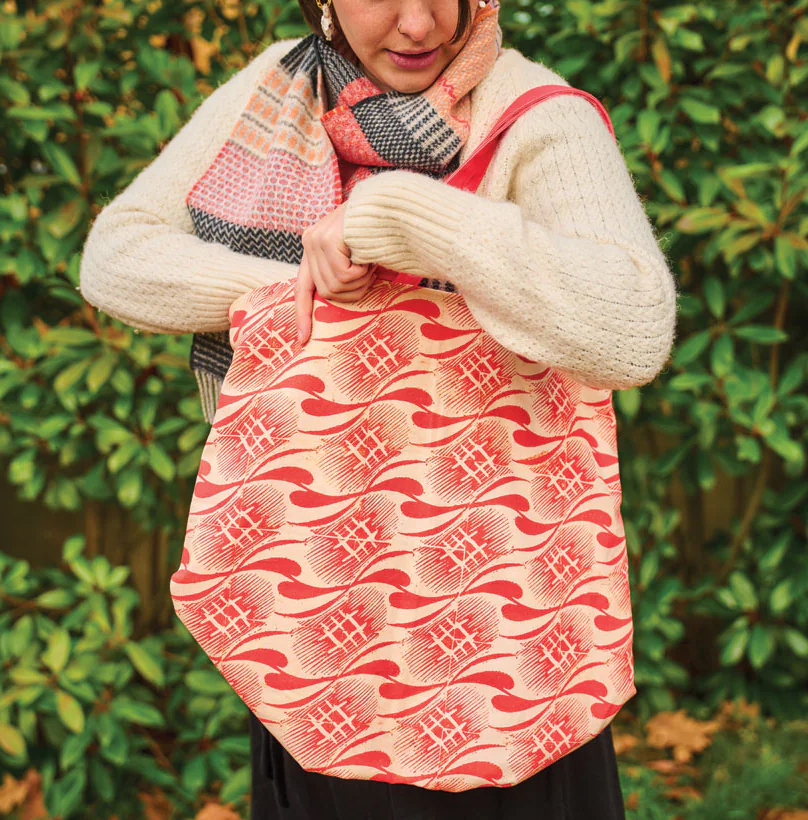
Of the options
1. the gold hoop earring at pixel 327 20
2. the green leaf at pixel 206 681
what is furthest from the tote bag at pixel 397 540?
the green leaf at pixel 206 681

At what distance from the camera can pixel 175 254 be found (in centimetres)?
124

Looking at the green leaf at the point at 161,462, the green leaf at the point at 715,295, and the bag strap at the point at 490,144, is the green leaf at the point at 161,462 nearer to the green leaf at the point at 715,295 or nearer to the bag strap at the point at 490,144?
the bag strap at the point at 490,144

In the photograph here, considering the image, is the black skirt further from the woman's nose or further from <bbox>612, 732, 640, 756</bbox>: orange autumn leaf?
<bbox>612, 732, 640, 756</bbox>: orange autumn leaf

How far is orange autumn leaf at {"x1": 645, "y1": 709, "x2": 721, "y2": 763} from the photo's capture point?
257 centimetres

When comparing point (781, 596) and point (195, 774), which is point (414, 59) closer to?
point (781, 596)

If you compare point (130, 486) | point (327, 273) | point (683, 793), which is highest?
point (327, 273)

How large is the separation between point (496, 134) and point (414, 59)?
0.66 ft

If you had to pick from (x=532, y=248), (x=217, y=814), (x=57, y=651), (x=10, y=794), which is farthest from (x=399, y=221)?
(x=10, y=794)

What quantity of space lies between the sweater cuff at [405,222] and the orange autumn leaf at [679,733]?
2094 mm

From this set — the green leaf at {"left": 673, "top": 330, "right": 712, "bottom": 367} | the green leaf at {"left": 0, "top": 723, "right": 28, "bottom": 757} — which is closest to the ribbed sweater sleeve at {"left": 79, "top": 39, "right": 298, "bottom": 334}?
the green leaf at {"left": 673, "top": 330, "right": 712, "bottom": 367}

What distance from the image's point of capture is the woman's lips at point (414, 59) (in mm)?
1146

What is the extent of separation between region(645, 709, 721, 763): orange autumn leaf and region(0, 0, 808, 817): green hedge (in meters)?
0.23

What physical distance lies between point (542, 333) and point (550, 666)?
424 millimetres

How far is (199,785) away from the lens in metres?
2.35
